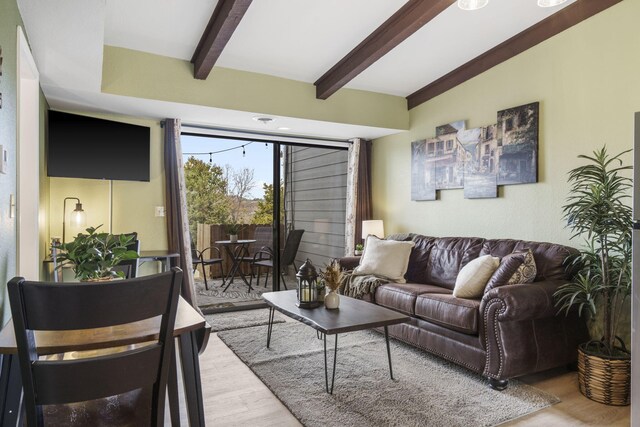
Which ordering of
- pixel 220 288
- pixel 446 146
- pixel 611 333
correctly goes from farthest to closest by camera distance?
1. pixel 220 288
2. pixel 446 146
3. pixel 611 333

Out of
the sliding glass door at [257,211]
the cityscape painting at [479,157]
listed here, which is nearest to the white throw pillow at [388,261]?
the cityscape painting at [479,157]

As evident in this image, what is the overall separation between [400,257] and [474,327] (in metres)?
1.42

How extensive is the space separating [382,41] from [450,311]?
2.37 metres

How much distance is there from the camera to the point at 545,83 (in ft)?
12.1

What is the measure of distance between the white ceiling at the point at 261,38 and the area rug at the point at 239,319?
7.33ft

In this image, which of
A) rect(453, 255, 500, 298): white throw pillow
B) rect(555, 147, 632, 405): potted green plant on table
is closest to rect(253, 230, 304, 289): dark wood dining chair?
rect(453, 255, 500, 298): white throw pillow

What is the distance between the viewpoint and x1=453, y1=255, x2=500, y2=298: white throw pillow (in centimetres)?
329

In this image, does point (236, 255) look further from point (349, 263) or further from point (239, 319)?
point (349, 263)

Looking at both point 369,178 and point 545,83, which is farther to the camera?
point 369,178

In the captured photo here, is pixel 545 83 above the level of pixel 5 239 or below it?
above

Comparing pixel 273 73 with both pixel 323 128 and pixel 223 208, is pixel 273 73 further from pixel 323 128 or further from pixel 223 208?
pixel 223 208

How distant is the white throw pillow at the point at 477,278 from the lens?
10.8ft

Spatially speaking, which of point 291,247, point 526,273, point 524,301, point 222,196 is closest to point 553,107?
point 526,273

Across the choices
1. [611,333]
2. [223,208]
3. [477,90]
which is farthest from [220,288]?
[611,333]
